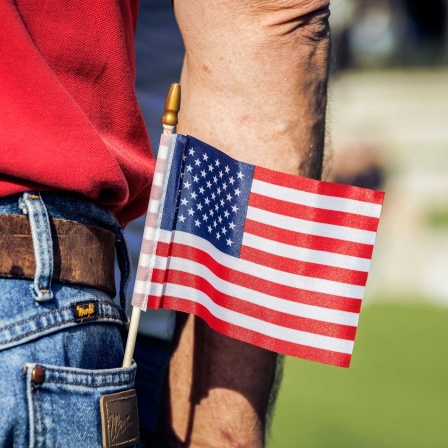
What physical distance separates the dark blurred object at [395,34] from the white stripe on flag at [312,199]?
17.2m

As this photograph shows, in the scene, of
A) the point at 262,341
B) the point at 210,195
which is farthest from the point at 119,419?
the point at 210,195

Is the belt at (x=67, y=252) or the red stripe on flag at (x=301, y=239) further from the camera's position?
the red stripe on flag at (x=301, y=239)

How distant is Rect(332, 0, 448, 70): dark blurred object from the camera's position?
19547mm

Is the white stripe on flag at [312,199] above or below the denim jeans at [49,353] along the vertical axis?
above

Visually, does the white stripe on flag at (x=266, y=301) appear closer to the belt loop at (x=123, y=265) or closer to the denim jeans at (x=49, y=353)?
the belt loop at (x=123, y=265)

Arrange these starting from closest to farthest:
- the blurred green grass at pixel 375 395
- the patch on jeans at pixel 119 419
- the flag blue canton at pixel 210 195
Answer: the patch on jeans at pixel 119 419 < the flag blue canton at pixel 210 195 < the blurred green grass at pixel 375 395

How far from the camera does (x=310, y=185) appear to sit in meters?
1.77

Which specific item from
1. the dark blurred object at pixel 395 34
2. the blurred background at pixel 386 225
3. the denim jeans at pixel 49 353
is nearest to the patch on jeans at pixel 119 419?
the denim jeans at pixel 49 353

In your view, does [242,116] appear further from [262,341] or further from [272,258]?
[262,341]

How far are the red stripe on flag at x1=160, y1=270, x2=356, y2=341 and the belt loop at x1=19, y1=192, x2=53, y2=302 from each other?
43 cm

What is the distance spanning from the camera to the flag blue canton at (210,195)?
173 cm

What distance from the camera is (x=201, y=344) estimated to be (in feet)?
6.25

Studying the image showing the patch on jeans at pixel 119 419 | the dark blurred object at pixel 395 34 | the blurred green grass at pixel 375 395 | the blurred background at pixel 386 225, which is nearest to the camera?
the patch on jeans at pixel 119 419

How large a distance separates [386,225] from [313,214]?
9.93 meters
